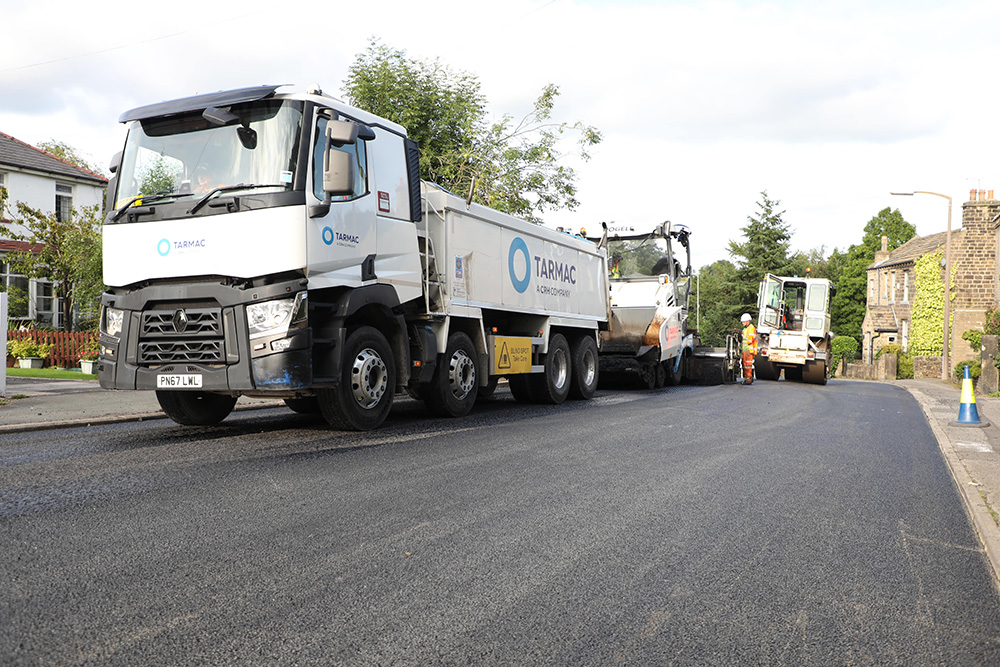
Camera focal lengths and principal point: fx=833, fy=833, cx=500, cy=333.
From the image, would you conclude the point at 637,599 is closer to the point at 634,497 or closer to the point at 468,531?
the point at 468,531

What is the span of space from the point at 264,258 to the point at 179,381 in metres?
1.41

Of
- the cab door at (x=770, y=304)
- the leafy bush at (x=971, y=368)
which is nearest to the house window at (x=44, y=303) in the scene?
the cab door at (x=770, y=304)

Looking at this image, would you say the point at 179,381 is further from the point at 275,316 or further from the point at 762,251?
the point at 762,251

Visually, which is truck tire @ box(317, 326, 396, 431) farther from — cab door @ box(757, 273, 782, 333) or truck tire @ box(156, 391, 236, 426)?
cab door @ box(757, 273, 782, 333)

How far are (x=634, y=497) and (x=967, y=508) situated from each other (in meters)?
2.42

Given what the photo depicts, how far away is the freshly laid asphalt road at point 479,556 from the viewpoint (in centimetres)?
310

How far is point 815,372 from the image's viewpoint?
2430cm

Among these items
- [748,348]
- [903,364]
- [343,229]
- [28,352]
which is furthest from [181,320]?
[903,364]

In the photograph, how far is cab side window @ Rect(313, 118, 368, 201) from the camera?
795 cm

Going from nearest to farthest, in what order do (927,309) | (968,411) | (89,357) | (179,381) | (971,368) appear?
(179,381), (968,411), (89,357), (971,368), (927,309)

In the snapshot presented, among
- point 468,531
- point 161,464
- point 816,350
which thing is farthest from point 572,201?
point 468,531

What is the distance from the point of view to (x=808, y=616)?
3488 mm

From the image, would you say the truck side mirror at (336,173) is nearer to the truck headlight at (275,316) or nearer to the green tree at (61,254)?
the truck headlight at (275,316)

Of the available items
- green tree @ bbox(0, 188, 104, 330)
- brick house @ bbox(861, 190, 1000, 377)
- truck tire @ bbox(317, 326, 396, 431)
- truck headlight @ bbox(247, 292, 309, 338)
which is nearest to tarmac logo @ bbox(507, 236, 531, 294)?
truck tire @ bbox(317, 326, 396, 431)
